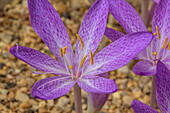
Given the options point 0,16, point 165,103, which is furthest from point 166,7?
point 0,16

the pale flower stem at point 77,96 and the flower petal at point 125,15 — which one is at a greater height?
the flower petal at point 125,15

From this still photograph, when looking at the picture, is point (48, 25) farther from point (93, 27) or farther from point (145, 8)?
point (145, 8)

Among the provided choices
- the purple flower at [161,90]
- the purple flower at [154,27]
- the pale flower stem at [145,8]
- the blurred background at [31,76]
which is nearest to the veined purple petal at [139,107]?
the purple flower at [161,90]

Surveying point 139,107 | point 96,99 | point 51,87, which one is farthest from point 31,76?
point 139,107

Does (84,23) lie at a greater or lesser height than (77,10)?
lesser

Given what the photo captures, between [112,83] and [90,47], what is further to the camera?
[90,47]

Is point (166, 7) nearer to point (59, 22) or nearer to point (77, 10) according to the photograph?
point (59, 22)

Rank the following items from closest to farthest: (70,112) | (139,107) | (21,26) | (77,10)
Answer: (139,107) → (70,112) → (21,26) → (77,10)

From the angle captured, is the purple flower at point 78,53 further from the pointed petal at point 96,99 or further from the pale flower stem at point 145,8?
the pale flower stem at point 145,8
